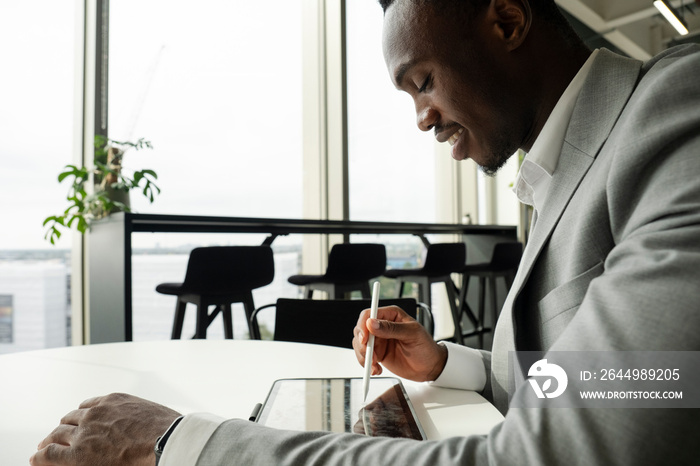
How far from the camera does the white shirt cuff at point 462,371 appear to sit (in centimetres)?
92

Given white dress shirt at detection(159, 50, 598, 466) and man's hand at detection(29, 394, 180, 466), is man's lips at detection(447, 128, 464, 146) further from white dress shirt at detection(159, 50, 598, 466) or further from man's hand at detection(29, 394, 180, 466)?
man's hand at detection(29, 394, 180, 466)

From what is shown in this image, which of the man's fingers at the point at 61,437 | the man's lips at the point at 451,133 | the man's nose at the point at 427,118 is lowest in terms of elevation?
the man's fingers at the point at 61,437

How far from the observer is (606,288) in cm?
46

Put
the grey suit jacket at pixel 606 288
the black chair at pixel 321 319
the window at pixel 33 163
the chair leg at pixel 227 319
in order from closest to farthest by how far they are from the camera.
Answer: the grey suit jacket at pixel 606 288
the black chair at pixel 321 319
the chair leg at pixel 227 319
the window at pixel 33 163

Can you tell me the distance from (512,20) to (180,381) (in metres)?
0.92

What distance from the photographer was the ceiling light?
5.32 meters

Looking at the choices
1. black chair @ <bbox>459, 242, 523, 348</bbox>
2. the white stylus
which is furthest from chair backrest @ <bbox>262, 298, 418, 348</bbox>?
black chair @ <bbox>459, 242, 523, 348</bbox>

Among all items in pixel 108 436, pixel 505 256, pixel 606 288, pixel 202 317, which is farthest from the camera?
pixel 505 256

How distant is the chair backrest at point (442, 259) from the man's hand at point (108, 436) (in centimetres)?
348

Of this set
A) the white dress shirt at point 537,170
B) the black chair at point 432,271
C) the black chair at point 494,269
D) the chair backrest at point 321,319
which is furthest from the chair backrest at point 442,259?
the white dress shirt at point 537,170

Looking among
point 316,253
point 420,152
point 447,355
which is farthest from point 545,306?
point 420,152

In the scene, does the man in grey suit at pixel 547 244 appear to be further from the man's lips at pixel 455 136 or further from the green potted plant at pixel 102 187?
the green potted plant at pixel 102 187

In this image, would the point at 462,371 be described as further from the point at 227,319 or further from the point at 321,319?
the point at 227,319

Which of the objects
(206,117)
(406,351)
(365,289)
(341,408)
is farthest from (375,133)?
(341,408)
